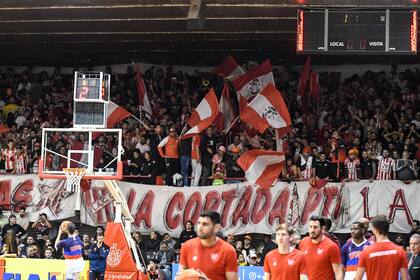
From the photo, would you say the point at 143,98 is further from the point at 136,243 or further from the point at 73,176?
the point at 73,176

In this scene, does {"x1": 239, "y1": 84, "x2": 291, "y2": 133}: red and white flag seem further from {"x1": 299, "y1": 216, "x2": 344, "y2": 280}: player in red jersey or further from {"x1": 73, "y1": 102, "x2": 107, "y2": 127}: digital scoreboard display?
{"x1": 299, "y1": 216, "x2": 344, "y2": 280}: player in red jersey

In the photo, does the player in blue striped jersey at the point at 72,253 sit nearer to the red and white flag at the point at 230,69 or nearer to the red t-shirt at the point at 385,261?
the red t-shirt at the point at 385,261

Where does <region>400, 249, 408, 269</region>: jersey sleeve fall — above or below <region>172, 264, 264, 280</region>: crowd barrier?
above

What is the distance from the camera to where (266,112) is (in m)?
25.7

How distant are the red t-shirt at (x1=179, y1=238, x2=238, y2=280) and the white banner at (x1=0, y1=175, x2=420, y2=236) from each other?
15381 mm

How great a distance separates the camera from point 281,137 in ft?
86.0

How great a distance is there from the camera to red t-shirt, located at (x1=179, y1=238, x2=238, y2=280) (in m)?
10.1

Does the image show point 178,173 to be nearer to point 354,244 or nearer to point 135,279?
point 135,279

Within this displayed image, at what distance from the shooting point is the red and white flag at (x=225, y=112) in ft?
91.2

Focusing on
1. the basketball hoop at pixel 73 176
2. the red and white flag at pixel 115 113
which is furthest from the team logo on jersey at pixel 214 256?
the red and white flag at pixel 115 113

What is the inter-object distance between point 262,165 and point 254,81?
3.64 m

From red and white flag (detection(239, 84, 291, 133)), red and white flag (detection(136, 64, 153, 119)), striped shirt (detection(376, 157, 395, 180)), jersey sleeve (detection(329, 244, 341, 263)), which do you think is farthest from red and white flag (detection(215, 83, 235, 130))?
jersey sleeve (detection(329, 244, 341, 263))

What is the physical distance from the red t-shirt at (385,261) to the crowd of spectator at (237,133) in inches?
515

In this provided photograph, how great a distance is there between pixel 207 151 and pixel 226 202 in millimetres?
1609
